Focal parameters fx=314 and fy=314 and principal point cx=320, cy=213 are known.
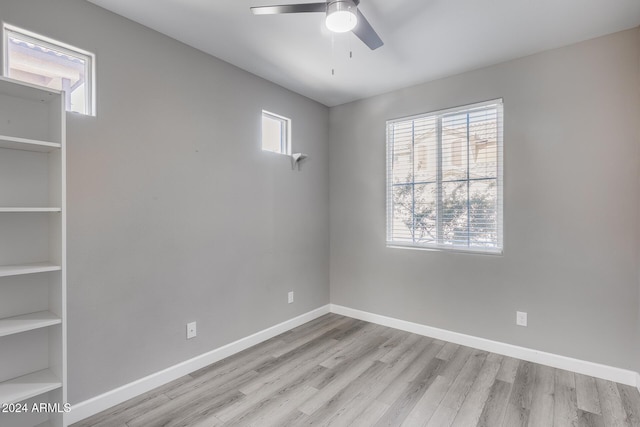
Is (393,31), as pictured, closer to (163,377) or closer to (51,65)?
(51,65)

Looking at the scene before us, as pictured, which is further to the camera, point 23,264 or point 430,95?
point 430,95

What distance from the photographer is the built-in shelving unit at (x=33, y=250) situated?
1.65 m

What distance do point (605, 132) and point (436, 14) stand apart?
64.3 inches

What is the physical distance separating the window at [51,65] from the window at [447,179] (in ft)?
9.24

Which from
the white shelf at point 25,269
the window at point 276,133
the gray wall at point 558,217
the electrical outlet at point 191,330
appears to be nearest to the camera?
the white shelf at point 25,269

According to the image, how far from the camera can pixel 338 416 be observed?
2.06 meters

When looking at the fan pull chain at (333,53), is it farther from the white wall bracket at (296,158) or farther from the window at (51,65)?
the window at (51,65)

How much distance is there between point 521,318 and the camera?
2.80 meters

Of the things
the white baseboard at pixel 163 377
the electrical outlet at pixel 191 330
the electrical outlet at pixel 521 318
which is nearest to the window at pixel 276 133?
the electrical outlet at pixel 191 330

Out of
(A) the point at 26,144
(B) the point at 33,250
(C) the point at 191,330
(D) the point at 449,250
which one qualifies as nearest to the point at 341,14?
(A) the point at 26,144

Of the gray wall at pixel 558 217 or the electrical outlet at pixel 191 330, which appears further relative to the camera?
the electrical outlet at pixel 191 330

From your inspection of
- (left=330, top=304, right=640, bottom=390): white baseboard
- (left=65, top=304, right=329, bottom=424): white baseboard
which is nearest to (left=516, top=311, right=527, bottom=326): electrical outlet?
(left=330, top=304, right=640, bottom=390): white baseboard

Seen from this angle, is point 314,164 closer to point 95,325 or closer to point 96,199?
point 96,199

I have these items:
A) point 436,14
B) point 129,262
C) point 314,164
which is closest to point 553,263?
point 436,14
